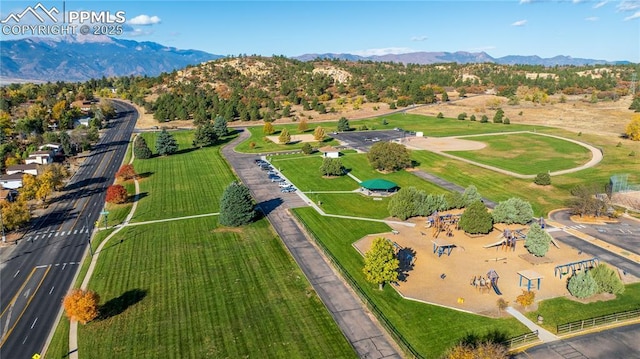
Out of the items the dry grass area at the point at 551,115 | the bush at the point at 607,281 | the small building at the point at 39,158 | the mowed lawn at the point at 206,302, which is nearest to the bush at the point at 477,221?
the bush at the point at 607,281

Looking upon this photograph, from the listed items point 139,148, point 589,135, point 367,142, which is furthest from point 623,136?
point 139,148

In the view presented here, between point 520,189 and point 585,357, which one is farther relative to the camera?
point 520,189

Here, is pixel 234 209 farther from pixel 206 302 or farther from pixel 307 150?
pixel 307 150

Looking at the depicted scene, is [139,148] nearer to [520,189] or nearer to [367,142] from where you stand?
[367,142]

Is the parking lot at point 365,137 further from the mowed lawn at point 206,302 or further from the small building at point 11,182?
the small building at point 11,182

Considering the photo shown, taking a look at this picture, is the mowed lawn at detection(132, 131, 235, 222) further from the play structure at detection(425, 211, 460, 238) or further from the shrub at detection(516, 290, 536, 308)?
the shrub at detection(516, 290, 536, 308)

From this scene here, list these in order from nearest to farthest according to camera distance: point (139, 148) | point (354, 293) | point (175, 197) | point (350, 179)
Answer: point (354, 293), point (175, 197), point (350, 179), point (139, 148)
